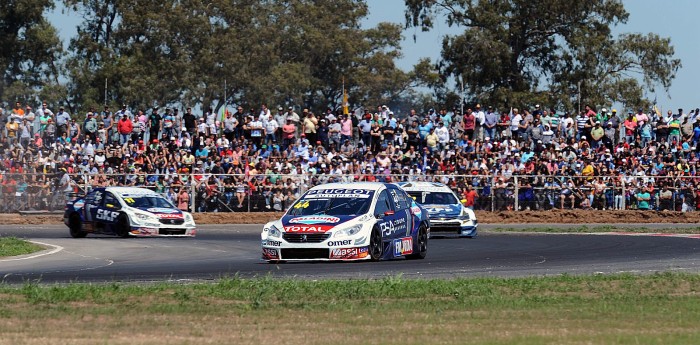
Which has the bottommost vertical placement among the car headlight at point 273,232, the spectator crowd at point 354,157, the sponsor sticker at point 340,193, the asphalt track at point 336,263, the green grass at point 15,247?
the asphalt track at point 336,263

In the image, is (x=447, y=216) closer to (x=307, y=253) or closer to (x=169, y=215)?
(x=169, y=215)

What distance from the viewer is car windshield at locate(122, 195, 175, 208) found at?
30672 mm

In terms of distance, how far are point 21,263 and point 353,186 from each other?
573cm

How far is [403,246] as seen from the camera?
846 inches

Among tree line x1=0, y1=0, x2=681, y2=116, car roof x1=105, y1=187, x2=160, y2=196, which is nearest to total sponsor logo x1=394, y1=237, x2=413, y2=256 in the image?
car roof x1=105, y1=187, x2=160, y2=196

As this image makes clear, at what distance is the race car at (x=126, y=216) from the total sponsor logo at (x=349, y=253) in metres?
10.8

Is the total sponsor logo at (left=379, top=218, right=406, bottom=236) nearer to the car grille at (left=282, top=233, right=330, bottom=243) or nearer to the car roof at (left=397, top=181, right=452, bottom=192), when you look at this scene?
the car grille at (left=282, top=233, right=330, bottom=243)

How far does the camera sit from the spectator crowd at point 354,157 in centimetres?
3781

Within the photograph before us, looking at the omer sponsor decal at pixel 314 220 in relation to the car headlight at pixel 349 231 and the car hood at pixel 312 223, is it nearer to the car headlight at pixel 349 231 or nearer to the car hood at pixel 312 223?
the car hood at pixel 312 223

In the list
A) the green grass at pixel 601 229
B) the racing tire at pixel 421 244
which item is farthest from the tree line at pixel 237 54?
the racing tire at pixel 421 244

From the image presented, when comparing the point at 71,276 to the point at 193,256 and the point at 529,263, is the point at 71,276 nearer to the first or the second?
the point at 193,256

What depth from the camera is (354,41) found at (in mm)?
75062

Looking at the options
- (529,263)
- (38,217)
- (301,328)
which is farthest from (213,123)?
(301,328)

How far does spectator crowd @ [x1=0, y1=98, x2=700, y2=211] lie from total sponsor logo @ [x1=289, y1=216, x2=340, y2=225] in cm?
1756
